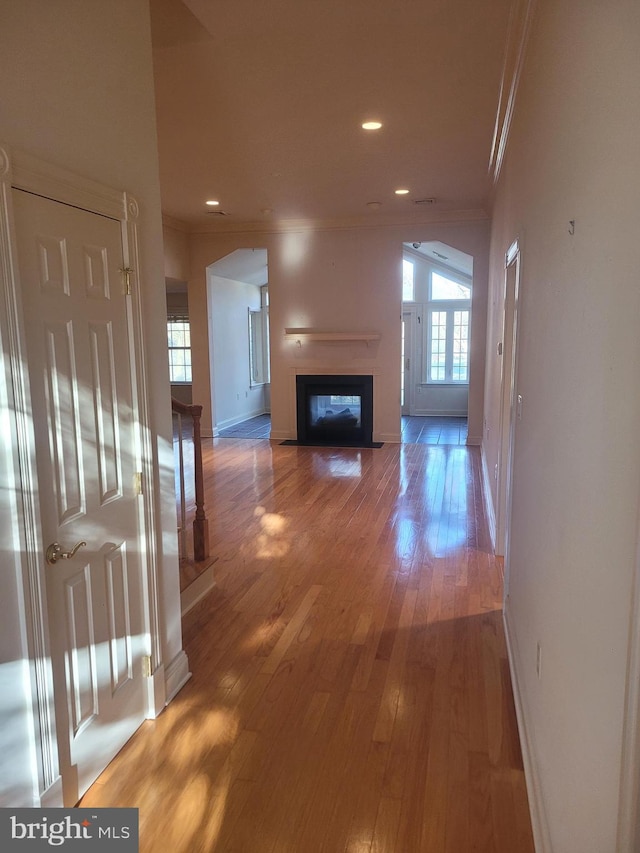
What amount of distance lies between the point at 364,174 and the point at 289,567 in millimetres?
3983

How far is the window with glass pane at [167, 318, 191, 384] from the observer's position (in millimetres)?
11344

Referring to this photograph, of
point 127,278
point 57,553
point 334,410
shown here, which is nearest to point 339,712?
point 57,553

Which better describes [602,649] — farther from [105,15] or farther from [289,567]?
[289,567]

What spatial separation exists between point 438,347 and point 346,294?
363 centimetres

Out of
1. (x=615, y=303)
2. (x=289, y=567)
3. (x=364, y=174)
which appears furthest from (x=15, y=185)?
(x=364, y=174)

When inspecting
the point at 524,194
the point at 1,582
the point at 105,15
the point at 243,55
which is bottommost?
the point at 1,582

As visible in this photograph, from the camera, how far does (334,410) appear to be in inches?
346

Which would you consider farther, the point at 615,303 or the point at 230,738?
the point at 230,738

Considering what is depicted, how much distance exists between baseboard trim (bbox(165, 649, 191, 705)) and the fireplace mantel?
20.1 ft

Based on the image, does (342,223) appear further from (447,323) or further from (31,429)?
(31,429)

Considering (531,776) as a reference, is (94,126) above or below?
above

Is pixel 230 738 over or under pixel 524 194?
under

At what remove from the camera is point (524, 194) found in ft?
9.88

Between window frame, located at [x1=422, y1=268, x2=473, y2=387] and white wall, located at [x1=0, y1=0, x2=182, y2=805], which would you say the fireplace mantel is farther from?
white wall, located at [x1=0, y1=0, x2=182, y2=805]
